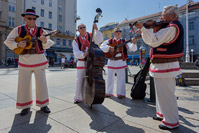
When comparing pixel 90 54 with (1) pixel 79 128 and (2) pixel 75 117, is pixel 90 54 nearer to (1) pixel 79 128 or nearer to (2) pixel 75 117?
(2) pixel 75 117

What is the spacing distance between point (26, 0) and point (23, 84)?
104 ft

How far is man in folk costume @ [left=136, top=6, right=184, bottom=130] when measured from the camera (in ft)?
6.59

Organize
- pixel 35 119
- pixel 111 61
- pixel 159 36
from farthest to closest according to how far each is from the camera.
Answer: pixel 111 61, pixel 35 119, pixel 159 36

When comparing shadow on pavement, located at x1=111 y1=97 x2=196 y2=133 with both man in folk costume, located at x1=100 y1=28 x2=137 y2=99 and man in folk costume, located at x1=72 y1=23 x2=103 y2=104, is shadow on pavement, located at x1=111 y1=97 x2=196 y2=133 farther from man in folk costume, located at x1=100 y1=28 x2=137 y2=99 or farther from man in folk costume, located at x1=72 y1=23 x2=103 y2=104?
man in folk costume, located at x1=72 y1=23 x2=103 y2=104

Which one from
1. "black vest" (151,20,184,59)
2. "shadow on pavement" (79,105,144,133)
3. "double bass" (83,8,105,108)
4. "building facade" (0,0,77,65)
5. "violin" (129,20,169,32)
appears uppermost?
"building facade" (0,0,77,65)

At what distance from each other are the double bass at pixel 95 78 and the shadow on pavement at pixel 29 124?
0.89 metres

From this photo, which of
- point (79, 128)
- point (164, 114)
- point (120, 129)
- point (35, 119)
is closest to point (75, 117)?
point (79, 128)

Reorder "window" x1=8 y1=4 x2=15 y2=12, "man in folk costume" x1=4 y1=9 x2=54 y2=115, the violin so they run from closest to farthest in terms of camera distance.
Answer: the violin, "man in folk costume" x1=4 y1=9 x2=54 y2=115, "window" x1=8 y1=4 x2=15 y2=12

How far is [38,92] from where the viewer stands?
9.21 feet

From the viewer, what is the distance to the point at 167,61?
212 cm

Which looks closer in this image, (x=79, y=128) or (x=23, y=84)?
(x=79, y=128)

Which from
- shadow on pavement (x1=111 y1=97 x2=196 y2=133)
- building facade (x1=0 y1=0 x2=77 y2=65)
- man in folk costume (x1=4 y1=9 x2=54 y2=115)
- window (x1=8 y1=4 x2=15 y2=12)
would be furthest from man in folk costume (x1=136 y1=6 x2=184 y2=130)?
window (x1=8 y1=4 x2=15 y2=12)

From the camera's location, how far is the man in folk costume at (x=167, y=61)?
6.59 feet

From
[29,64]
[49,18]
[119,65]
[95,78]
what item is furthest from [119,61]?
[49,18]
